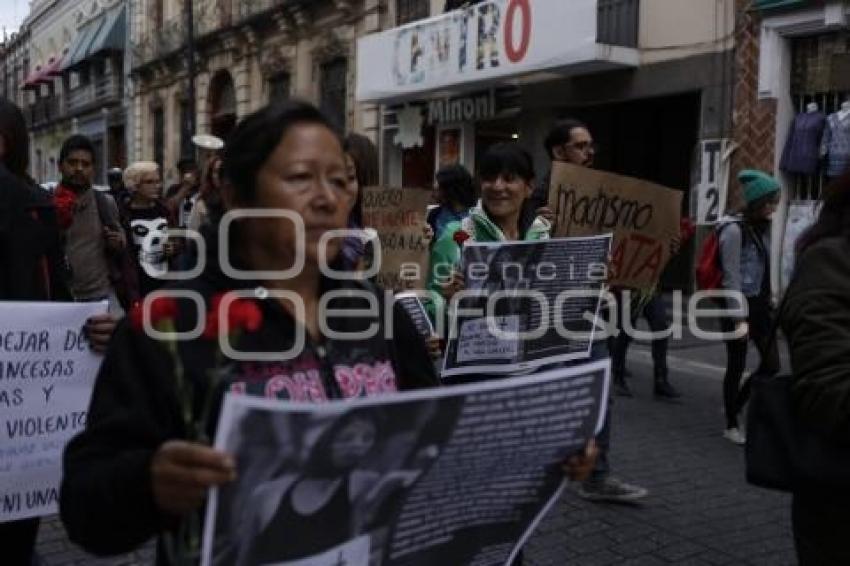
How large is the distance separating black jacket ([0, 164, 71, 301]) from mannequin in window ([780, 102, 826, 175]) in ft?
29.2

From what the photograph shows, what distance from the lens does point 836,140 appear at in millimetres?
9672

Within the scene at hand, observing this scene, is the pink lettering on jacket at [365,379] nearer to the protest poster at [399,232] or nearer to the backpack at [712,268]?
the protest poster at [399,232]

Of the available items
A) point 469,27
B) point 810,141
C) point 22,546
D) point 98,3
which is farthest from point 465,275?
point 98,3

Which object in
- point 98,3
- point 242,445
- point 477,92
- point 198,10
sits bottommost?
point 242,445

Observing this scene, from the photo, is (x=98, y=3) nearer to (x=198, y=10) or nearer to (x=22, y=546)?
(x=198, y=10)

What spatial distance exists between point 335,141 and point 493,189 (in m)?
2.02

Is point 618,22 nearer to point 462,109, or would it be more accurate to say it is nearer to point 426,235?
point 462,109

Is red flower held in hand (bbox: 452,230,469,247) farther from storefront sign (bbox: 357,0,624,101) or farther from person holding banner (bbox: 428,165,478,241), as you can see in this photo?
storefront sign (bbox: 357,0,624,101)

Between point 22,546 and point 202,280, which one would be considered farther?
point 22,546

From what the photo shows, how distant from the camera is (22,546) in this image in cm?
306

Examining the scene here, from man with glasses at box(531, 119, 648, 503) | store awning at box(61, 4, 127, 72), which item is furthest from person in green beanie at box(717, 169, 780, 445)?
store awning at box(61, 4, 127, 72)

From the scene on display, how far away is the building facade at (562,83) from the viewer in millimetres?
11750

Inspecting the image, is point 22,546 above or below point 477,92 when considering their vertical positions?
below

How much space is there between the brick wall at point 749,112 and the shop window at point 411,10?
751 centimetres
